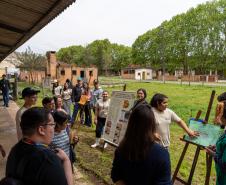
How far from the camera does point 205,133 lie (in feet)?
14.5

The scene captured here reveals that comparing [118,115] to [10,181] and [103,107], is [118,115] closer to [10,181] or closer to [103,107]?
[103,107]

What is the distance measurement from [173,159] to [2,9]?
531 cm

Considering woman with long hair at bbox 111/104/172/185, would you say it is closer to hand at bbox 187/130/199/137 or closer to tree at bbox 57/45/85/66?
hand at bbox 187/130/199/137

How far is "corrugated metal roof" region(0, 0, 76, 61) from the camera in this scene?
16.1 feet

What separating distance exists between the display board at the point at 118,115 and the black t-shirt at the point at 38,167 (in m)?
4.81

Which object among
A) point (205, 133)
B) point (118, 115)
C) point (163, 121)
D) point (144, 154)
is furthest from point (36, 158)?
point (118, 115)

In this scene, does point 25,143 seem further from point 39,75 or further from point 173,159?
point 39,75

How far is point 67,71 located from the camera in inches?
1847

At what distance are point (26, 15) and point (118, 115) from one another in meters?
3.12

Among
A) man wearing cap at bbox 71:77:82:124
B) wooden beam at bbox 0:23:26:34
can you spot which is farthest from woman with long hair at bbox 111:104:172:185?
man wearing cap at bbox 71:77:82:124

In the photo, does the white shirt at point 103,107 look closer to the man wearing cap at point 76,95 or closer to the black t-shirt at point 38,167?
the man wearing cap at point 76,95

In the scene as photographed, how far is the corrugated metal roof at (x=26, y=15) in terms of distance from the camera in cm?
489

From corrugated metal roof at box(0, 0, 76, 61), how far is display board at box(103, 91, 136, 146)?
2460 millimetres

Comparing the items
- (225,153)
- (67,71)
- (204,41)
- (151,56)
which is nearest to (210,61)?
(204,41)
